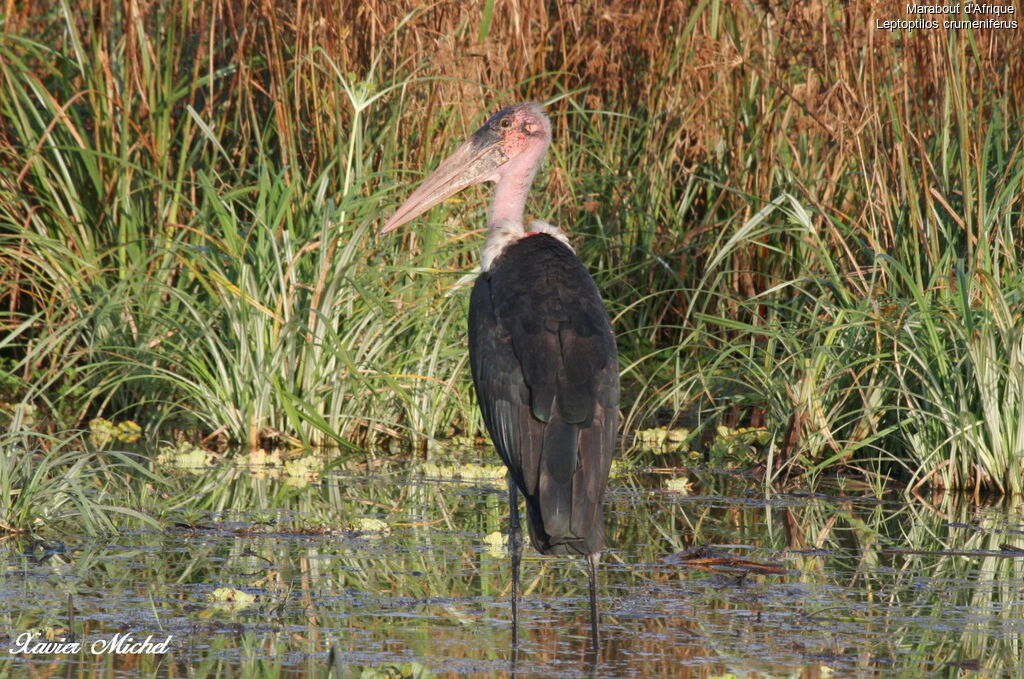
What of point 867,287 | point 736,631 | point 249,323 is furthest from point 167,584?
point 867,287

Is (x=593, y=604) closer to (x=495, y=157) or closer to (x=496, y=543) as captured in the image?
(x=496, y=543)

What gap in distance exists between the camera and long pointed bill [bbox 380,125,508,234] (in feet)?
22.8

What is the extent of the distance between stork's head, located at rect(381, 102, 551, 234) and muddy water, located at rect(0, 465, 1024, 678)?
4.56ft

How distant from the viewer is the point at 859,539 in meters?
6.49

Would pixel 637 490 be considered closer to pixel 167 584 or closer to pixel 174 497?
pixel 174 497

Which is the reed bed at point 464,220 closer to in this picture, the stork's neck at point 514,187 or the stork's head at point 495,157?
the stork's head at point 495,157

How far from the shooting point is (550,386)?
5191 mm

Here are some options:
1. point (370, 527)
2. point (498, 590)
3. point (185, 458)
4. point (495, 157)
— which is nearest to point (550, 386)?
point (498, 590)

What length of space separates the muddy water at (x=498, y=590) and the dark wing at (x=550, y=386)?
0.44 meters

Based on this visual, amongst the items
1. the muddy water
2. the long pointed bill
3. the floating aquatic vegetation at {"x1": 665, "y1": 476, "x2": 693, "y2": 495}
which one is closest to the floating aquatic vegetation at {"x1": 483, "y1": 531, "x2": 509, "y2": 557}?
the muddy water

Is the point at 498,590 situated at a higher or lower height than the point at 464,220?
lower

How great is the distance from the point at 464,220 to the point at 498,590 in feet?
12.9

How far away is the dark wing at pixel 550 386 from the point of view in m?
4.94
